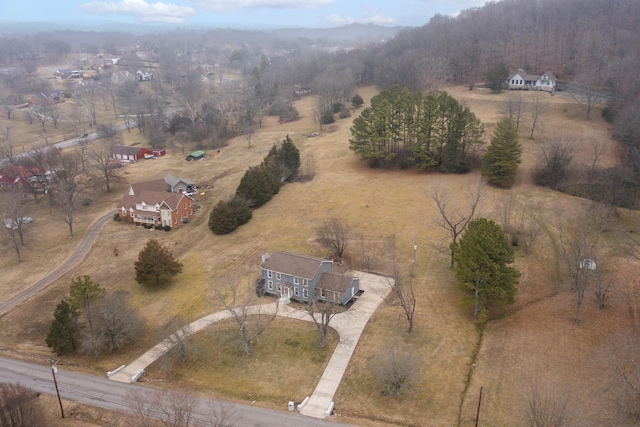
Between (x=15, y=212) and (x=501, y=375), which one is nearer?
(x=501, y=375)

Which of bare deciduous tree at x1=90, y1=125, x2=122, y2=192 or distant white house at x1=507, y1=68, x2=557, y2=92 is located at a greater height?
distant white house at x1=507, y1=68, x2=557, y2=92

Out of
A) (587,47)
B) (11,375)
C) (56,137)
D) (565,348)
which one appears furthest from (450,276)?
(56,137)

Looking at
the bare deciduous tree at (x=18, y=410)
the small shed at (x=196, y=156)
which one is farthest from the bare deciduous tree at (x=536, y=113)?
the bare deciduous tree at (x=18, y=410)

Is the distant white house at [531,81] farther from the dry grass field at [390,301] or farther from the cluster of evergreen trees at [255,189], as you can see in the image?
the cluster of evergreen trees at [255,189]

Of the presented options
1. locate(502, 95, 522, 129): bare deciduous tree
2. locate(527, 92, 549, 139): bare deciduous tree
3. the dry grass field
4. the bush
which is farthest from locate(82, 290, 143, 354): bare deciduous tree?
the bush

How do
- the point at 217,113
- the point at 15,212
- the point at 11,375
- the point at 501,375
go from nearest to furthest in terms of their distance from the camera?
the point at 501,375, the point at 11,375, the point at 15,212, the point at 217,113

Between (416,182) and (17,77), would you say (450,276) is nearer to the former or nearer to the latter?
(416,182)

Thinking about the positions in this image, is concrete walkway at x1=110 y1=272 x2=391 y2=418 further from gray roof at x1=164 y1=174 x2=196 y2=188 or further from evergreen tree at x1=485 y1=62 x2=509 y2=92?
evergreen tree at x1=485 y1=62 x2=509 y2=92
